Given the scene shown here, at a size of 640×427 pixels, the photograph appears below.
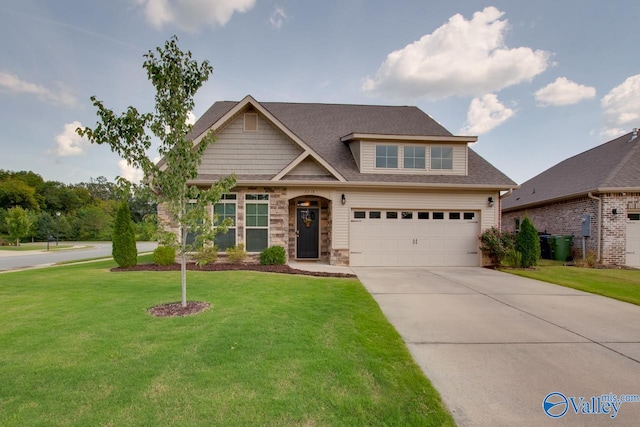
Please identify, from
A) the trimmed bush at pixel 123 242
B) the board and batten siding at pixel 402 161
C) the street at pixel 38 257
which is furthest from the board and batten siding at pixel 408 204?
the street at pixel 38 257

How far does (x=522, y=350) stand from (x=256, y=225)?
28.7 ft

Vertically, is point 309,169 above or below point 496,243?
above

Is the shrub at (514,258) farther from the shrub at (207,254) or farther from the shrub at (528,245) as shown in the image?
the shrub at (207,254)

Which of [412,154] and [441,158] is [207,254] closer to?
[412,154]

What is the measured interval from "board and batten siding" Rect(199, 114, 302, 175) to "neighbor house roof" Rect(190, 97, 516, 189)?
1.77ft

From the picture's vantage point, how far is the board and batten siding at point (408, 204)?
11375mm

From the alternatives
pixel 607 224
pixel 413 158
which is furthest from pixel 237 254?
pixel 607 224

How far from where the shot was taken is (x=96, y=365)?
3.33 meters

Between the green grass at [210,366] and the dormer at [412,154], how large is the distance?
23.1ft

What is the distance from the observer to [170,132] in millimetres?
5500

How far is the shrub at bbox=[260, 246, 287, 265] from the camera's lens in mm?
10582

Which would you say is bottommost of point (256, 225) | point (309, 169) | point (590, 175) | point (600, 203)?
point (256, 225)

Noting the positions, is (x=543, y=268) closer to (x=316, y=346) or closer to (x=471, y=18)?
(x=471, y=18)

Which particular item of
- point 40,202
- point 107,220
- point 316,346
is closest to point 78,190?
point 40,202
